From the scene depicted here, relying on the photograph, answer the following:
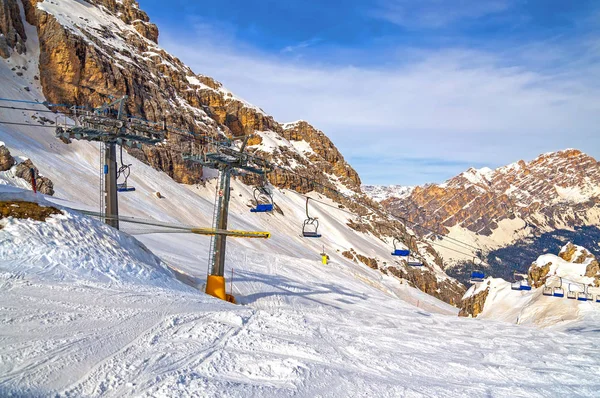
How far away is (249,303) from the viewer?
21.1m

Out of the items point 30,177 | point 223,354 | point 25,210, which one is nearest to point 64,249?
point 25,210

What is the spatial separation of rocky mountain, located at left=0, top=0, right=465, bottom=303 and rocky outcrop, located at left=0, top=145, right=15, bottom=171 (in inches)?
402

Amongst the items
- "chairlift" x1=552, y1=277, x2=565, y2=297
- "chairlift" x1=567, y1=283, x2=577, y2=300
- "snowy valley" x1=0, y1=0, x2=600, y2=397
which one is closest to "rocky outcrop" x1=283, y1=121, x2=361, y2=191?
"chairlift" x1=552, y1=277, x2=565, y2=297

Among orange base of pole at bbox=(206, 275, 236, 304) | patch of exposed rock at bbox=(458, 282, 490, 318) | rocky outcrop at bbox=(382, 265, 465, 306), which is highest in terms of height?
orange base of pole at bbox=(206, 275, 236, 304)

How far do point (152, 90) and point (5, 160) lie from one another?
52.2 meters

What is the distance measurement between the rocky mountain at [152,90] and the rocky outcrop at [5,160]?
1021 cm

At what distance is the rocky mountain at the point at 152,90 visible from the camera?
70.8 metres

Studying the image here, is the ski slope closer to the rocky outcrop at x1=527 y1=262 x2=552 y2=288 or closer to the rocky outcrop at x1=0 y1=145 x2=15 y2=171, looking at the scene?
the rocky outcrop at x1=0 y1=145 x2=15 y2=171

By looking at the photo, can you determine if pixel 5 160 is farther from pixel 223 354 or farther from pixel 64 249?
pixel 223 354

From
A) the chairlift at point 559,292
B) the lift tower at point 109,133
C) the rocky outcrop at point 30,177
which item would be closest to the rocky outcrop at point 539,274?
the chairlift at point 559,292

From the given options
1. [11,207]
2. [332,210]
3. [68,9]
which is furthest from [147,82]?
[11,207]

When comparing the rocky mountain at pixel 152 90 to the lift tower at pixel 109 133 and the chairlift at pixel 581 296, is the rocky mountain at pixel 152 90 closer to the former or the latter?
the lift tower at pixel 109 133

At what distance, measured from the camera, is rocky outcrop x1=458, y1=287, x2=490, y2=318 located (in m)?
53.8

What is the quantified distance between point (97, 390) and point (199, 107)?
11289 cm
